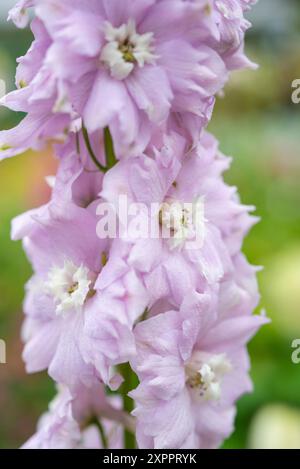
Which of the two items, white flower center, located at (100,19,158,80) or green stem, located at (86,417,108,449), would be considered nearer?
white flower center, located at (100,19,158,80)

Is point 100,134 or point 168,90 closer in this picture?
point 168,90

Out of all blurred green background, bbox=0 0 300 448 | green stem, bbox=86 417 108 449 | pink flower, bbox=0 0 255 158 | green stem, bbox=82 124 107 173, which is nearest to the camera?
pink flower, bbox=0 0 255 158

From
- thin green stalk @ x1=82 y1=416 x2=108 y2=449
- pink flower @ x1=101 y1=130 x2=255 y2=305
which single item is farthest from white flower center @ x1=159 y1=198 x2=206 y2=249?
thin green stalk @ x1=82 y1=416 x2=108 y2=449

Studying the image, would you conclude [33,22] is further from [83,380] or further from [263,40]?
[263,40]

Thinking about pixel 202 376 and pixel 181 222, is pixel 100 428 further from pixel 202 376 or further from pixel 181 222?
pixel 181 222

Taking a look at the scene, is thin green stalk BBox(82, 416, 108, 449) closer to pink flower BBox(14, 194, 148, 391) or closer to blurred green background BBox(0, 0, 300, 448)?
pink flower BBox(14, 194, 148, 391)
